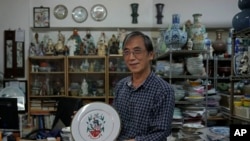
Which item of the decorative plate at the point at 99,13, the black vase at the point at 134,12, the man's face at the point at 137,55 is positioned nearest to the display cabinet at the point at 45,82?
the decorative plate at the point at 99,13

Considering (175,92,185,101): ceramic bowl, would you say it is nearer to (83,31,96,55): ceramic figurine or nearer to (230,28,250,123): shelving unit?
(230,28,250,123): shelving unit

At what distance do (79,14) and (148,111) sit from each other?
4.14 meters

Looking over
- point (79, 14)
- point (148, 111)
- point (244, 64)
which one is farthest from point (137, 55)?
point (79, 14)

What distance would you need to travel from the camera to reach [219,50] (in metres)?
5.15

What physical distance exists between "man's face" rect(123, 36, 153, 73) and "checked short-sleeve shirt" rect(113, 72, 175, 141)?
8 cm

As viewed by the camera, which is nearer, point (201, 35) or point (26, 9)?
point (201, 35)

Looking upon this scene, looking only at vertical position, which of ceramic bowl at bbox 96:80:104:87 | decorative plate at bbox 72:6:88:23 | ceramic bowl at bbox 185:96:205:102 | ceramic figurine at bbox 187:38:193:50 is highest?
decorative plate at bbox 72:6:88:23

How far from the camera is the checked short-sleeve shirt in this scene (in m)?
1.45

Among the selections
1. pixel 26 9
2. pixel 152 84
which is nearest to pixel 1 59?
pixel 26 9

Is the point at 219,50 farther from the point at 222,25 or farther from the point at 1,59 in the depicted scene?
the point at 1,59

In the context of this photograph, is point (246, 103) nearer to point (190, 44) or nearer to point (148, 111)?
point (190, 44)

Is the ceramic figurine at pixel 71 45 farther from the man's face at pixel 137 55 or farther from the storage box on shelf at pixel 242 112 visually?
the man's face at pixel 137 55

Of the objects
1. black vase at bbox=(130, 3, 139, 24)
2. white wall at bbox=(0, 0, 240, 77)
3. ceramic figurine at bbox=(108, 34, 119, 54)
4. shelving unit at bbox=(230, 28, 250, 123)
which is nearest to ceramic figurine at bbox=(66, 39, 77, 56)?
white wall at bbox=(0, 0, 240, 77)

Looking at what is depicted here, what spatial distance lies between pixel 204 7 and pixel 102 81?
2268 millimetres
